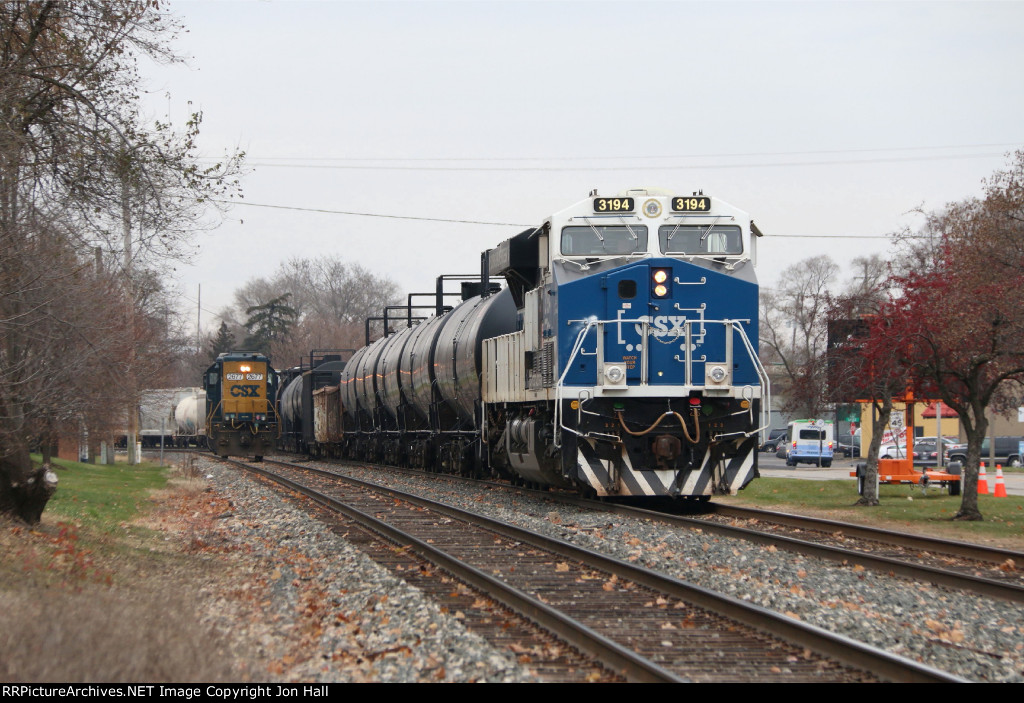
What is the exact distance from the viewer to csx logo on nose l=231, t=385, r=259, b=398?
40625mm

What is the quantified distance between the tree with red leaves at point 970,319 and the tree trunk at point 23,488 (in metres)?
12.6

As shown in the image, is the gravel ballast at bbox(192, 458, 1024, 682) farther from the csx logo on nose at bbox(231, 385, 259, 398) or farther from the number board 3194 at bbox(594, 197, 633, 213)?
the csx logo on nose at bbox(231, 385, 259, 398)

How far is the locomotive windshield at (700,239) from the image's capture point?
1623cm

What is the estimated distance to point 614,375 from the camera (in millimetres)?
15406

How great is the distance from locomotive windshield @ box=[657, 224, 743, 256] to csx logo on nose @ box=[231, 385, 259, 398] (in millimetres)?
27688

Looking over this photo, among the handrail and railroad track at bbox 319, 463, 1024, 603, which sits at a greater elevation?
the handrail

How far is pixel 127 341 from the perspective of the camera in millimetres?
28562

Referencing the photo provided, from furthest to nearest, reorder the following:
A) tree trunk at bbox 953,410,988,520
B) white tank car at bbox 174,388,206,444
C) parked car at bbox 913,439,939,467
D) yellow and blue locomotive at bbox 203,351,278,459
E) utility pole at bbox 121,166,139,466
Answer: white tank car at bbox 174,388,206,444 → parked car at bbox 913,439,939,467 → yellow and blue locomotive at bbox 203,351,278,459 → tree trunk at bbox 953,410,988,520 → utility pole at bbox 121,166,139,466

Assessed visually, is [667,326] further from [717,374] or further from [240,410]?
[240,410]

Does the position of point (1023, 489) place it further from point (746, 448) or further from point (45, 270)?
point (45, 270)

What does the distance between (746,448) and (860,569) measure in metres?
5.26

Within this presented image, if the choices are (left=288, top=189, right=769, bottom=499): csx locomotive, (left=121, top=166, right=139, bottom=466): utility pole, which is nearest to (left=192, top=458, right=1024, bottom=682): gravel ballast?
(left=288, top=189, right=769, bottom=499): csx locomotive

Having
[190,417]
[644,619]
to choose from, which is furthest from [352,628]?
[190,417]

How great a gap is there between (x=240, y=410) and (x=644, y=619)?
34.1 m
